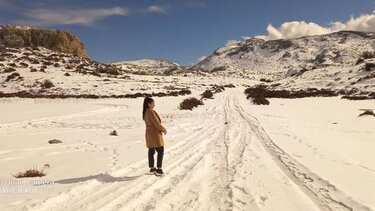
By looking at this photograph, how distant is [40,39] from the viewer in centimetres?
10094

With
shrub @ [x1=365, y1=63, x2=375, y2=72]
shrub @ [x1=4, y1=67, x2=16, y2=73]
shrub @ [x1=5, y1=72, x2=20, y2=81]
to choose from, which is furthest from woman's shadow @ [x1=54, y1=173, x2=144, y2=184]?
shrub @ [x1=4, y1=67, x2=16, y2=73]

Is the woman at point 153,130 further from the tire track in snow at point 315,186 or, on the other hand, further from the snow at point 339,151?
the snow at point 339,151

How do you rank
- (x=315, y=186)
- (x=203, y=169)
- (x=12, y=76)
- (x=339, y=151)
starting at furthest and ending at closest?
(x=12, y=76)
(x=339, y=151)
(x=203, y=169)
(x=315, y=186)

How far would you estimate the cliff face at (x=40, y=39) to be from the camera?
313ft

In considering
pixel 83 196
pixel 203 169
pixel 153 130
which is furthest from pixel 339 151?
pixel 83 196

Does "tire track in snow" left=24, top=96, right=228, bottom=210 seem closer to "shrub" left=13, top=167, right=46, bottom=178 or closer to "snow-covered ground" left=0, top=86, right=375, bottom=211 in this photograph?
"snow-covered ground" left=0, top=86, right=375, bottom=211

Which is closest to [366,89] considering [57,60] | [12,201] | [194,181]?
[194,181]

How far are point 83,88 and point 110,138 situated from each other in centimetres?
3851

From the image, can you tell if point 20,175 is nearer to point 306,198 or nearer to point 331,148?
point 306,198

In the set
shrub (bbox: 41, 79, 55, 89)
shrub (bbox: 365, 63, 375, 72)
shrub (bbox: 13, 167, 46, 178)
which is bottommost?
shrub (bbox: 13, 167, 46, 178)

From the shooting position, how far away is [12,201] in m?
6.31

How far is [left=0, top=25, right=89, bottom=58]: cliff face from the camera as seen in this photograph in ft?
313

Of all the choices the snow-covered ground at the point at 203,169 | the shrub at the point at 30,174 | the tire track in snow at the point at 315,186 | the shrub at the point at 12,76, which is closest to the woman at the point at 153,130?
the snow-covered ground at the point at 203,169

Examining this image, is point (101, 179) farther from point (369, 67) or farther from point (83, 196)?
point (369, 67)
